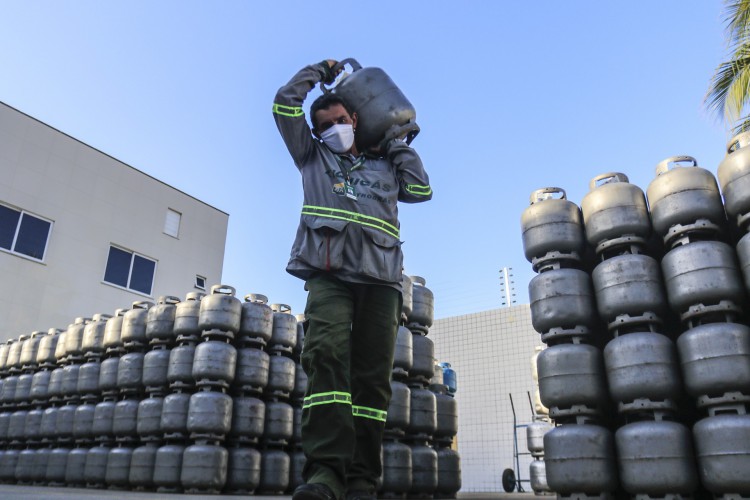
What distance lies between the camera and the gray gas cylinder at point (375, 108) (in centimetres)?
313

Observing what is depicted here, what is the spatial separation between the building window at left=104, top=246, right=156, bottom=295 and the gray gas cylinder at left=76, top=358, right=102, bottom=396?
8.49 metres

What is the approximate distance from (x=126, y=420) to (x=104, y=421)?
44 cm

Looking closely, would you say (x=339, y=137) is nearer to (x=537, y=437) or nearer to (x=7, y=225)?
(x=537, y=437)

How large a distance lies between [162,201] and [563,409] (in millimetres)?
14556

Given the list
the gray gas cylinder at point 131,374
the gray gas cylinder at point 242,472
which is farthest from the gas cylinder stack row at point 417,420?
the gray gas cylinder at point 131,374

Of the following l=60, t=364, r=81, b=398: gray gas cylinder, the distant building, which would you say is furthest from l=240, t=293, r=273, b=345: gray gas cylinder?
the distant building

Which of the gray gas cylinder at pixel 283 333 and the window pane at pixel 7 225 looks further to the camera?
the window pane at pixel 7 225

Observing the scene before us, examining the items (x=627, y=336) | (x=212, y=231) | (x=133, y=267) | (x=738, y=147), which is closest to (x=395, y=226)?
(x=627, y=336)

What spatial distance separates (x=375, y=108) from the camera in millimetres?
3148

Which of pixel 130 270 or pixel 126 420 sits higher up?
pixel 130 270

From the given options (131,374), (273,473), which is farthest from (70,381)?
(273,473)

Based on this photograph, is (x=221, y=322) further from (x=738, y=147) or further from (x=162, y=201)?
(x=162, y=201)

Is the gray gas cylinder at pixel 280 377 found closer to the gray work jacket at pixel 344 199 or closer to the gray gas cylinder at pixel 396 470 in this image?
the gray gas cylinder at pixel 396 470

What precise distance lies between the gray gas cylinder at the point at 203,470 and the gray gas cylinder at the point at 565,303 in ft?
10.4
